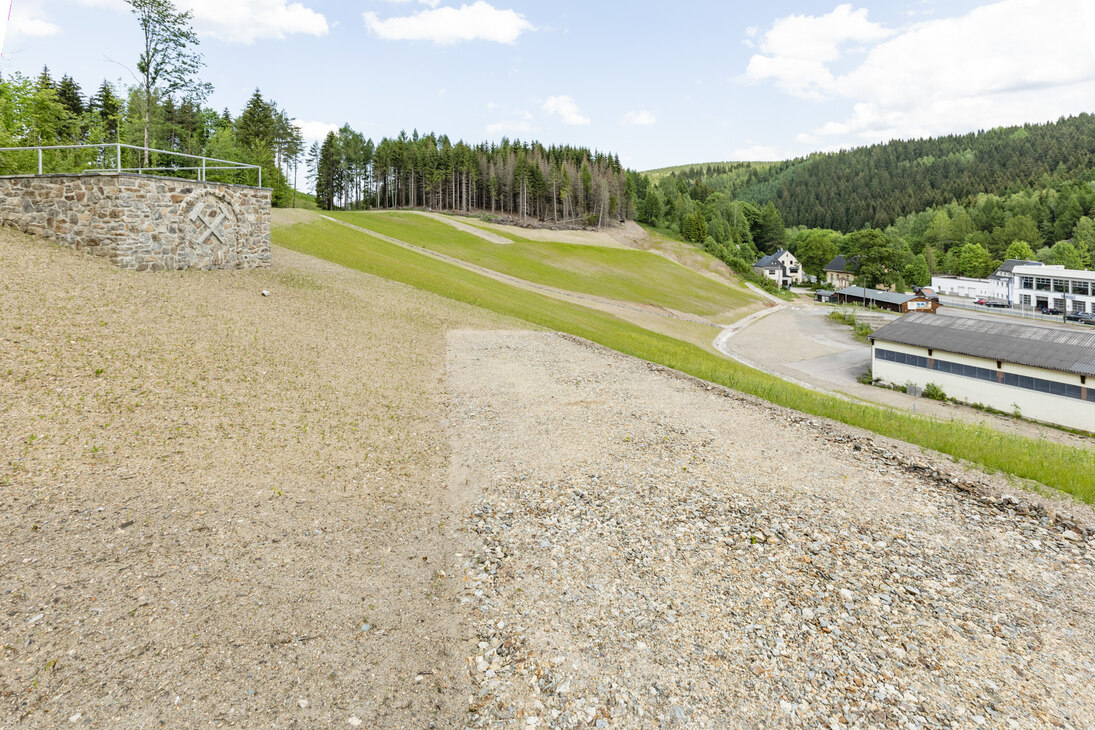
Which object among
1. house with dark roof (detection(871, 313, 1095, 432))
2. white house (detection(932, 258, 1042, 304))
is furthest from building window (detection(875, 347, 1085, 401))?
white house (detection(932, 258, 1042, 304))

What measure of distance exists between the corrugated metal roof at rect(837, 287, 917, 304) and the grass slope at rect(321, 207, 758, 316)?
49.4 feet

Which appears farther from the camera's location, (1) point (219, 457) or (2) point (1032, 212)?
(2) point (1032, 212)

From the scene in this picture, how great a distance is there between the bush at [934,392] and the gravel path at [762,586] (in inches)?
981

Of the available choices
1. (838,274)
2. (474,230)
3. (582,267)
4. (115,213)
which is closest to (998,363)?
(115,213)

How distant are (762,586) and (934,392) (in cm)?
3281

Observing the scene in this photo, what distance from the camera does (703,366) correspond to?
26.1 meters

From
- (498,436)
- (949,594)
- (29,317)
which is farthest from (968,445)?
(29,317)

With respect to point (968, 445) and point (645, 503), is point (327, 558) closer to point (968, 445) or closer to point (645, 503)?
point (645, 503)

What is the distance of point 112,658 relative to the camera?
5711mm

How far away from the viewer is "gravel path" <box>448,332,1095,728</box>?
18.9ft

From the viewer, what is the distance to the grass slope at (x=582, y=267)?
61.4 m

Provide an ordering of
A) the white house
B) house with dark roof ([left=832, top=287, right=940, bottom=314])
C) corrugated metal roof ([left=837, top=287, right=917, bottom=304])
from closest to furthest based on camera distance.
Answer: house with dark roof ([left=832, top=287, right=940, bottom=314]), corrugated metal roof ([left=837, top=287, right=917, bottom=304]), the white house

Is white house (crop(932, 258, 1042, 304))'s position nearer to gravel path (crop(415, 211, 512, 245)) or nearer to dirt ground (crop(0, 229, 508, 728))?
gravel path (crop(415, 211, 512, 245))

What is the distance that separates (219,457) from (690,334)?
42.8m
